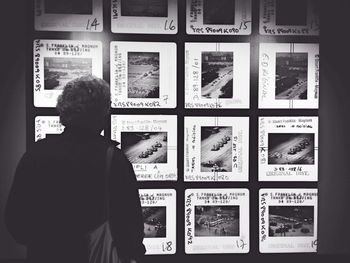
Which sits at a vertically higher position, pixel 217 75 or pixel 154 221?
pixel 217 75

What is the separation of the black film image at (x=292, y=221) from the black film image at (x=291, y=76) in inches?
26.7

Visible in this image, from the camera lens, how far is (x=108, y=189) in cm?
171

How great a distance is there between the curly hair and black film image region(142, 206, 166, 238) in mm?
1170

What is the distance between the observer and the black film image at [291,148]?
9.41 ft

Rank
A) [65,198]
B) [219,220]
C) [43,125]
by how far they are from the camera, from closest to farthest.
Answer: [65,198], [43,125], [219,220]

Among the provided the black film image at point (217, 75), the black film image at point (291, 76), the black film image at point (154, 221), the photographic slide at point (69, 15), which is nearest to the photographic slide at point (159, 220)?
the black film image at point (154, 221)

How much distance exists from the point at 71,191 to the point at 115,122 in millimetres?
1127

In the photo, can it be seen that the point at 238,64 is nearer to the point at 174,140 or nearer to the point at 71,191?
the point at 174,140

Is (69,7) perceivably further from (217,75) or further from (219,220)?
(219,220)

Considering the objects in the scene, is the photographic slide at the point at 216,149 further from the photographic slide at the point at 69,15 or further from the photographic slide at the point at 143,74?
the photographic slide at the point at 69,15

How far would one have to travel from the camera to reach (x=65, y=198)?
1694 millimetres

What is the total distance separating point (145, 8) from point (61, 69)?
2.00 feet
